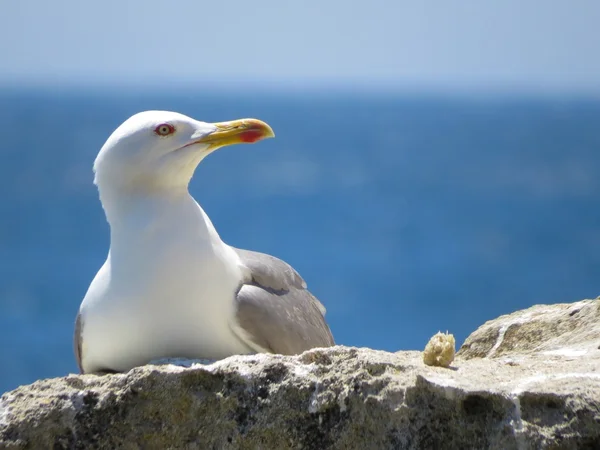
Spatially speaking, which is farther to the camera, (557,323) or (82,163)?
(82,163)

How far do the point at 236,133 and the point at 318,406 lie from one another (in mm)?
1452

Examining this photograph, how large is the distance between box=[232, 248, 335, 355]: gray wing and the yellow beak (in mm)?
465

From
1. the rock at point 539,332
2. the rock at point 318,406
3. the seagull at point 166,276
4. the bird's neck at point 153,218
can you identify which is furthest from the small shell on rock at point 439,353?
the bird's neck at point 153,218

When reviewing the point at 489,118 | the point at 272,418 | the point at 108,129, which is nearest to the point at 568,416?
the point at 272,418

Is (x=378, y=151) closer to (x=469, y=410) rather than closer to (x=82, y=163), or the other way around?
(x=82, y=163)

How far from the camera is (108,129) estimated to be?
170 ft

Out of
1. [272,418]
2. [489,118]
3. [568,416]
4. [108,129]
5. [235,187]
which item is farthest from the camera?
[489,118]

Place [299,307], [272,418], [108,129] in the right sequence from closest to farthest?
1. [272,418]
2. [299,307]
3. [108,129]

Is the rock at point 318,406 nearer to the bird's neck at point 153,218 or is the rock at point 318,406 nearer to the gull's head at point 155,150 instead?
the bird's neck at point 153,218

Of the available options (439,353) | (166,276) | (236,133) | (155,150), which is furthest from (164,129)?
(439,353)

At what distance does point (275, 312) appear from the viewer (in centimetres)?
382

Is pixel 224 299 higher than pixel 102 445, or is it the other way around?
pixel 224 299

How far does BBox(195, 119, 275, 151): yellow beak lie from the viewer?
12.5ft

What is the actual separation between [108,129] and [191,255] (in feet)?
162
